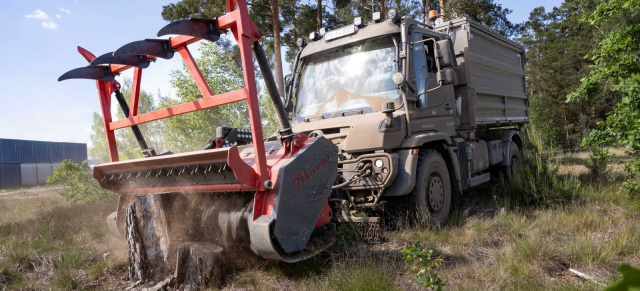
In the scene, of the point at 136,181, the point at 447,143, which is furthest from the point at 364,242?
the point at 136,181

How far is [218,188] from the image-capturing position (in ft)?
12.4

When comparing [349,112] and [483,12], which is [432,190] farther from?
[483,12]

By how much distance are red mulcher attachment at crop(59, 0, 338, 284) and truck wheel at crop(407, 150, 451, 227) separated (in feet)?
4.27

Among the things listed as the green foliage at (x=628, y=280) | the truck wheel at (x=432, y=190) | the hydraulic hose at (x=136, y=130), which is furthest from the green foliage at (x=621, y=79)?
the green foliage at (x=628, y=280)

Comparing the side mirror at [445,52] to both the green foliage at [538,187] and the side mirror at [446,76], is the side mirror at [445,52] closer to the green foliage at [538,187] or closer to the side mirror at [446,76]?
the side mirror at [446,76]

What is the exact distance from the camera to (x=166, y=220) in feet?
13.2

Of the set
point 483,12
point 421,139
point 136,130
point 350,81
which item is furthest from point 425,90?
point 483,12

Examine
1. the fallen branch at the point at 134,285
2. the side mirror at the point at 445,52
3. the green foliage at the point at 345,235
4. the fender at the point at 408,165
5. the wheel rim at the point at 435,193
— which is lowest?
the fallen branch at the point at 134,285

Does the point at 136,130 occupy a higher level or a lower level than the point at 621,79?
lower

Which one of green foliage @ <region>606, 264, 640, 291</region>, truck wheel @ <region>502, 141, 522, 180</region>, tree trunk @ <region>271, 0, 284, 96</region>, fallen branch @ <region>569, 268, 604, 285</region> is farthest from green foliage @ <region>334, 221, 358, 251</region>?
tree trunk @ <region>271, 0, 284, 96</region>

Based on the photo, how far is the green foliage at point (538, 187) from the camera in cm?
639

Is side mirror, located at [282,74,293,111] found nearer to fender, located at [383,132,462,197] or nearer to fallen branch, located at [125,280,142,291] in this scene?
fender, located at [383,132,462,197]

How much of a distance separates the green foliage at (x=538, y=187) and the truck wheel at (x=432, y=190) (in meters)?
1.49

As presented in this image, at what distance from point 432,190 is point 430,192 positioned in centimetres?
7
